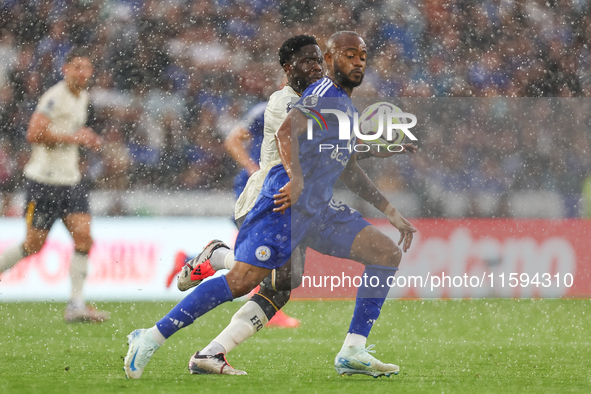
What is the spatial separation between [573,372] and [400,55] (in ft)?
24.4

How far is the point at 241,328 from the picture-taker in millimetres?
3174

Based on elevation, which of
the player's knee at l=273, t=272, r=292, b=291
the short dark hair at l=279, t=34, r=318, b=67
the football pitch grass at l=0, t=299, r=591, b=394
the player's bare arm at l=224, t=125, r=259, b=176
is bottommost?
the football pitch grass at l=0, t=299, r=591, b=394

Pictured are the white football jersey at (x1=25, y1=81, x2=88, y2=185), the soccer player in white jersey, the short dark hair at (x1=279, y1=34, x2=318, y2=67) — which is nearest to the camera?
the short dark hair at (x1=279, y1=34, x2=318, y2=67)

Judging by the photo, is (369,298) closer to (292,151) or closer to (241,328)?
(241,328)

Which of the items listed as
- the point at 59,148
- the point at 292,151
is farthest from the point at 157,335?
the point at 59,148

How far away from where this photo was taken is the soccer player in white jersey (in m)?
5.06

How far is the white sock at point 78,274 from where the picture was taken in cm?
515

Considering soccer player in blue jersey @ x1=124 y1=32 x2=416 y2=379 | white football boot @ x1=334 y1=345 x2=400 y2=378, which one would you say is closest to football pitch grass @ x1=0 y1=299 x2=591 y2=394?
white football boot @ x1=334 y1=345 x2=400 y2=378

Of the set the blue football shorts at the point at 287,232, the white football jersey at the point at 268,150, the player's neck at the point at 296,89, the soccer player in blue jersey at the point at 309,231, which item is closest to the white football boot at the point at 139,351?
the soccer player in blue jersey at the point at 309,231

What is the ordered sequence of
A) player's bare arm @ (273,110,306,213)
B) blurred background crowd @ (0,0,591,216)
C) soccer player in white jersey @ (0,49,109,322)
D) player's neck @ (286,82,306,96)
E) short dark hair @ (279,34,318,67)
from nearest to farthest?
player's bare arm @ (273,110,306,213) → short dark hair @ (279,34,318,67) → player's neck @ (286,82,306,96) → soccer player in white jersey @ (0,49,109,322) → blurred background crowd @ (0,0,591,216)

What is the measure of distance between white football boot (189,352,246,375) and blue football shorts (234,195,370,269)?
0.44 meters

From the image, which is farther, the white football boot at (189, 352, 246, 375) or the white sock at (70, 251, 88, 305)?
the white sock at (70, 251, 88, 305)

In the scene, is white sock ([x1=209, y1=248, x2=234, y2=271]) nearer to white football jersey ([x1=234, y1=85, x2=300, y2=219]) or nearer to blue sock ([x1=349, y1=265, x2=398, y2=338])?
white football jersey ([x1=234, y1=85, x2=300, y2=219])

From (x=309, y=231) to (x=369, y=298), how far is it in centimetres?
36
